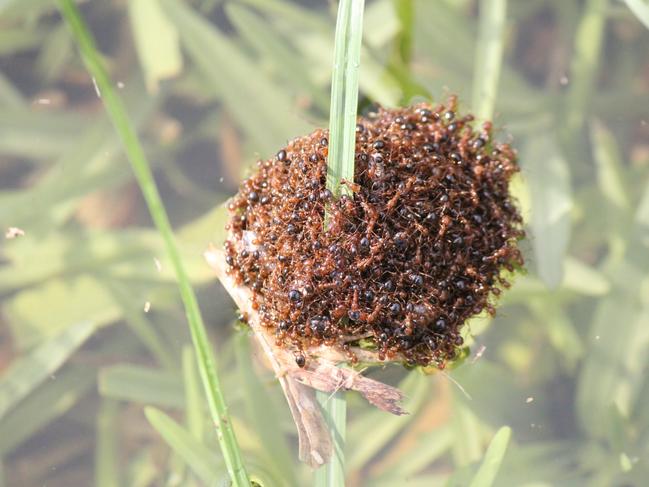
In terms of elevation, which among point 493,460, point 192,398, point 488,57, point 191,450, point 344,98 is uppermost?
point 488,57

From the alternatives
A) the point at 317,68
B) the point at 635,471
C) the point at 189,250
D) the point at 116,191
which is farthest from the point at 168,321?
the point at 635,471

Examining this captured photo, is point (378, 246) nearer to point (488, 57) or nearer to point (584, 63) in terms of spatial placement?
point (488, 57)

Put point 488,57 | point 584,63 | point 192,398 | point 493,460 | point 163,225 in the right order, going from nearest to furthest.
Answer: point 163,225
point 493,460
point 192,398
point 488,57
point 584,63

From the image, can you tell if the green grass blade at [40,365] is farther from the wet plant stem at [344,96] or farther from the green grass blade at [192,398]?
the wet plant stem at [344,96]

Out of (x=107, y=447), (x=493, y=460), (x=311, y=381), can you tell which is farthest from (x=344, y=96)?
(x=107, y=447)

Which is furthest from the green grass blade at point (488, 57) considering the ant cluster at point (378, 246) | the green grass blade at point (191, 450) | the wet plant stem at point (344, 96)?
the green grass blade at point (191, 450)

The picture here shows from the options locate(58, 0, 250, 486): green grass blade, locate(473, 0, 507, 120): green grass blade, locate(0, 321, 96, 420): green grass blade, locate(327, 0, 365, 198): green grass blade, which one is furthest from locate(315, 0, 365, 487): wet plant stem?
locate(0, 321, 96, 420): green grass blade
